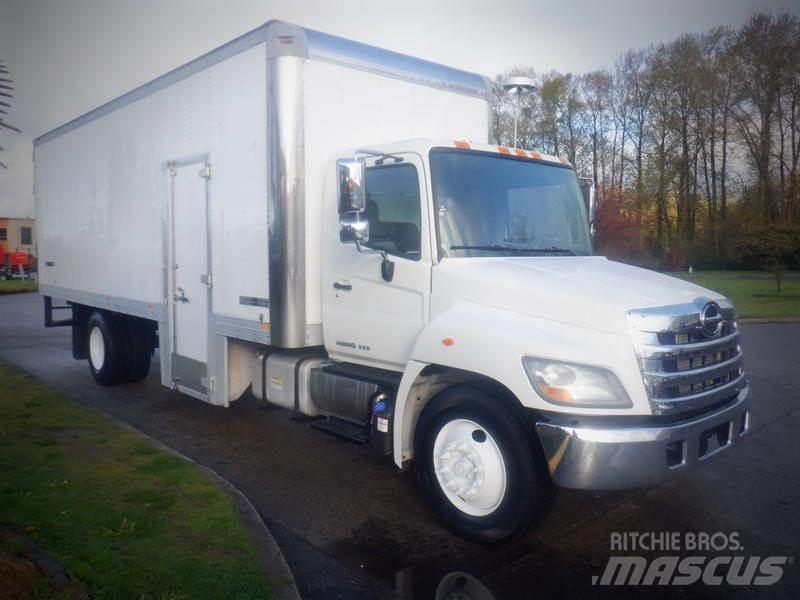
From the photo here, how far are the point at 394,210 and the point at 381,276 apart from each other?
1.71 ft

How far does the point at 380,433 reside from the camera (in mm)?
5352

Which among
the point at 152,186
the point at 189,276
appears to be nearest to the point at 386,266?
the point at 189,276

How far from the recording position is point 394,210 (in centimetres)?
527

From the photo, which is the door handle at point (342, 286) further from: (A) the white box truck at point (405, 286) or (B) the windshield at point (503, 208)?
(B) the windshield at point (503, 208)

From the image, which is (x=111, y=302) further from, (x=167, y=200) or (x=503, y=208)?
(x=503, y=208)

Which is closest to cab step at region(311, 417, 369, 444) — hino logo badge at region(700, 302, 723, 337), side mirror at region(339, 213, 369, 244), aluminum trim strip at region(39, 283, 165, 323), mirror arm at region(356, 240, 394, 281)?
mirror arm at region(356, 240, 394, 281)

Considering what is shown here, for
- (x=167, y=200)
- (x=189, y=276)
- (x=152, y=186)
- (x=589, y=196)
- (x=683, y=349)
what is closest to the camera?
(x=683, y=349)

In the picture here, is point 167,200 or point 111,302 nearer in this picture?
point 167,200

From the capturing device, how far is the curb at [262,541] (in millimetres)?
3879

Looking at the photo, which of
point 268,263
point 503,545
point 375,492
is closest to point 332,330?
point 268,263

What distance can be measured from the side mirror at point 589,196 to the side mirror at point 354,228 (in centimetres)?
221

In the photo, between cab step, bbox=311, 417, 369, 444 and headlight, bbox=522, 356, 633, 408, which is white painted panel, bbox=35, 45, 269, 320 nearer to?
cab step, bbox=311, 417, 369, 444

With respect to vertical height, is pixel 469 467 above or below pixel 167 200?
below

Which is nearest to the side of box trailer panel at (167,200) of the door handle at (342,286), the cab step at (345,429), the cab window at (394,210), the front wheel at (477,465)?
the door handle at (342,286)
